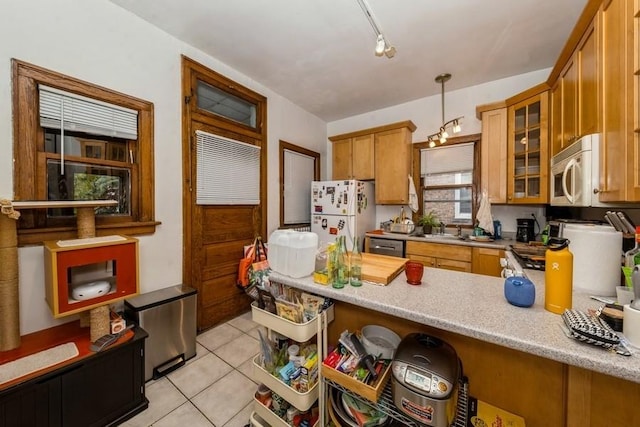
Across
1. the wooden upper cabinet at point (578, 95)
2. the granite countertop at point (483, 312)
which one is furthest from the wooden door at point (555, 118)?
the granite countertop at point (483, 312)

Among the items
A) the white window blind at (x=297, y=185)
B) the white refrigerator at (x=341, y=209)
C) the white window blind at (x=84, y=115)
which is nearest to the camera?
the white window blind at (x=84, y=115)

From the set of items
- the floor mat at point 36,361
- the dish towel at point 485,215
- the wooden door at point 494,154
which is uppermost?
the wooden door at point 494,154

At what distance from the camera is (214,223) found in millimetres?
2623

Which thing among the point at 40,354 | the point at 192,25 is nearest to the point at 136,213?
the point at 40,354

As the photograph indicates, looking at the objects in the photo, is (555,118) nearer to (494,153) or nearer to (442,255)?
(494,153)

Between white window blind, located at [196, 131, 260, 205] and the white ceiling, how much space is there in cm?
91

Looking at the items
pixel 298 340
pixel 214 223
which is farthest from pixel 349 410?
pixel 214 223

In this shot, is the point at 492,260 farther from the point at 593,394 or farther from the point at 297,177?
the point at 297,177

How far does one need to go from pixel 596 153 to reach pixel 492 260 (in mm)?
1495

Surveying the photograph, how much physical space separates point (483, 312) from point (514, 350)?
0.78 feet

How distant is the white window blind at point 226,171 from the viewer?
2.49 m

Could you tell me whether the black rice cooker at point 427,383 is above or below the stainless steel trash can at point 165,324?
above

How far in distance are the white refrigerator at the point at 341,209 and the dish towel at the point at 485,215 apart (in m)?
1.46

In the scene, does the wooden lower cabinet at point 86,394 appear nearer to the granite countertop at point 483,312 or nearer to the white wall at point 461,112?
the granite countertop at point 483,312
